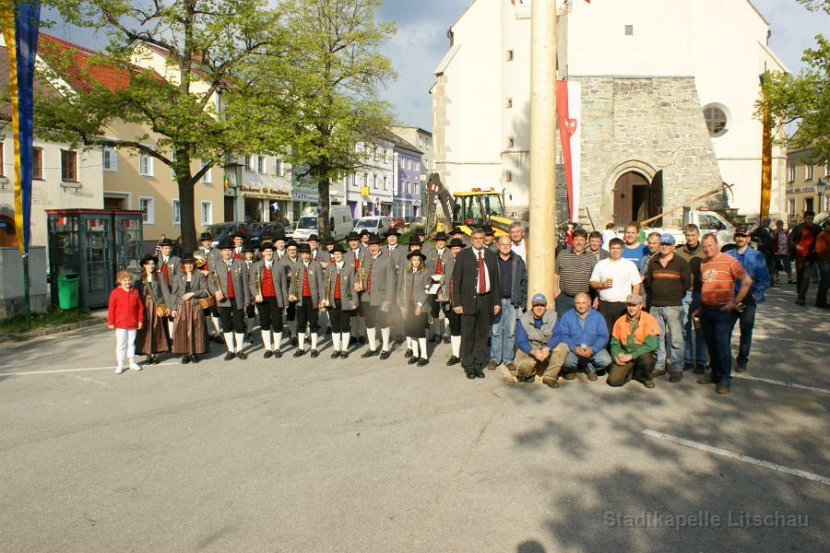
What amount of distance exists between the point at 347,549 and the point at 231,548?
74cm

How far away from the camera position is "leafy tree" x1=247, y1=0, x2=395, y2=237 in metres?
26.2

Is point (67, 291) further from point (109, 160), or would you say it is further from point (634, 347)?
point (109, 160)

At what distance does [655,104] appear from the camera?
27.4m

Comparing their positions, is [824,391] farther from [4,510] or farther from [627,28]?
[627,28]

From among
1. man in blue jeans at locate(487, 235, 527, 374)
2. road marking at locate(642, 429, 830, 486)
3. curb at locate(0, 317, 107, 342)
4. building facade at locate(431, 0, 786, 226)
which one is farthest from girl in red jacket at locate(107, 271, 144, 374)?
building facade at locate(431, 0, 786, 226)

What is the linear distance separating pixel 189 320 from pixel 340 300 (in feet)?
7.56

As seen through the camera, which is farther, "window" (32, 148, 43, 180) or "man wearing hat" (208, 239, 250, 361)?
"window" (32, 148, 43, 180)

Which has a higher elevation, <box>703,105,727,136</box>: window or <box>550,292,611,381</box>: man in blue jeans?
<box>703,105,727,136</box>: window

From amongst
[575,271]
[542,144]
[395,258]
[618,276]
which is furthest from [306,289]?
[618,276]

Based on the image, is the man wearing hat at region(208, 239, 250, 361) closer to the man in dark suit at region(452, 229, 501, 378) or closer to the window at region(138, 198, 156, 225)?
the man in dark suit at region(452, 229, 501, 378)

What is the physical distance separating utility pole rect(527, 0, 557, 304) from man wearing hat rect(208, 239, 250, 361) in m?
4.56

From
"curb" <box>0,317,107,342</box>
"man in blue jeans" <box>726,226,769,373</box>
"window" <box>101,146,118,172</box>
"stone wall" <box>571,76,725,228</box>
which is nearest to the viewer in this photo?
"man in blue jeans" <box>726,226,769,373</box>

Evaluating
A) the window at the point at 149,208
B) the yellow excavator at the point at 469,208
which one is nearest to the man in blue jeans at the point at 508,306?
the yellow excavator at the point at 469,208

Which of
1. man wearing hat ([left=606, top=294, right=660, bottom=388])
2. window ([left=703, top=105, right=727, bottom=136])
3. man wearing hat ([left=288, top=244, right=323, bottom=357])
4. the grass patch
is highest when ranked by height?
window ([left=703, top=105, right=727, bottom=136])
